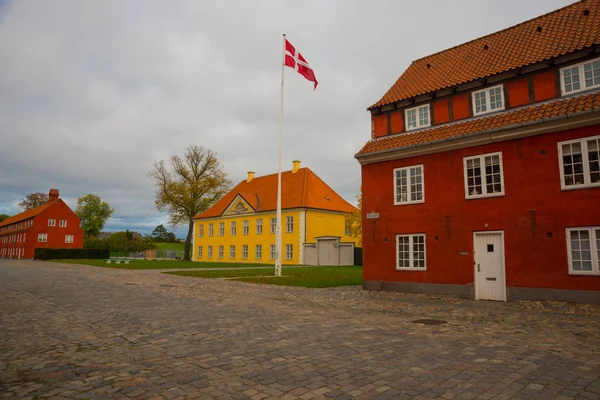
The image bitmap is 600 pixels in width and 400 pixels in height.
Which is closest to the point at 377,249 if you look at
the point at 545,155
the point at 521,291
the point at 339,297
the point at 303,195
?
the point at 339,297

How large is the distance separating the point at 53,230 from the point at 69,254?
51.3ft

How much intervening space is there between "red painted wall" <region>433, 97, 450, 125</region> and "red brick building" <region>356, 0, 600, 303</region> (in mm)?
49

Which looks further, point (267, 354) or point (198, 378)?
point (267, 354)

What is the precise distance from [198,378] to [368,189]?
561 inches

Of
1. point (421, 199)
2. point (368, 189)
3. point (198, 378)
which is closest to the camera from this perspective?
point (198, 378)

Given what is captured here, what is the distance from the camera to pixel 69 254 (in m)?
62.9

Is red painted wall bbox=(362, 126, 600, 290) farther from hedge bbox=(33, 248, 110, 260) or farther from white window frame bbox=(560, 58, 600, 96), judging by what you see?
hedge bbox=(33, 248, 110, 260)

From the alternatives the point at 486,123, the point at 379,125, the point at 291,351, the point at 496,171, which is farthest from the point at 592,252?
the point at 291,351

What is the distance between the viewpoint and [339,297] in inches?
568

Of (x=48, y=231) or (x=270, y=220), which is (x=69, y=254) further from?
(x=270, y=220)

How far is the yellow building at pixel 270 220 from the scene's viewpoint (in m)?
42.8

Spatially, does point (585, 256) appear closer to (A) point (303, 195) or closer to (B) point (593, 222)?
(B) point (593, 222)

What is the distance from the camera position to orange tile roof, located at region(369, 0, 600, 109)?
14.8 metres

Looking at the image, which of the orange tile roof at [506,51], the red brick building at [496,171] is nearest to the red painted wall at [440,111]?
the red brick building at [496,171]
